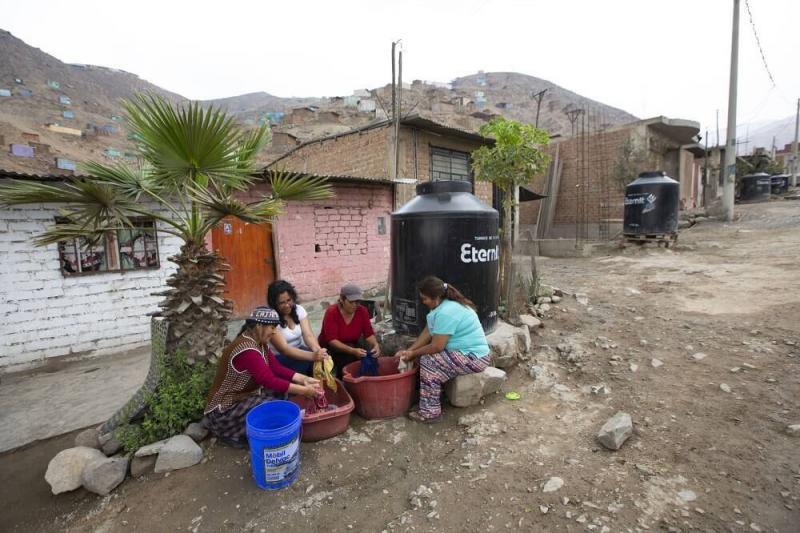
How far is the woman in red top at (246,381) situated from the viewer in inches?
112

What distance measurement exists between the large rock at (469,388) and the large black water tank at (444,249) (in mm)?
699

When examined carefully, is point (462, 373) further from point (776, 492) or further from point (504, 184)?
point (504, 184)

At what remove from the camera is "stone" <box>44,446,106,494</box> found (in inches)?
Result: 110

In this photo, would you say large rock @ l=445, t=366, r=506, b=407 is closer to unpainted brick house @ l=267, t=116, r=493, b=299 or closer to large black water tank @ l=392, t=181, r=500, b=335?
large black water tank @ l=392, t=181, r=500, b=335

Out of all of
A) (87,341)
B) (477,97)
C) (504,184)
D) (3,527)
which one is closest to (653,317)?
(504,184)

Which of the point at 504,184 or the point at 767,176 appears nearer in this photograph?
the point at 504,184

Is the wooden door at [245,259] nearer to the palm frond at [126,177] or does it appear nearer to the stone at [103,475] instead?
the palm frond at [126,177]

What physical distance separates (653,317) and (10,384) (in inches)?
333

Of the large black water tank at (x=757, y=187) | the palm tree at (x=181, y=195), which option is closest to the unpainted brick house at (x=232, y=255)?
the palm tree at (x=181, y=195)

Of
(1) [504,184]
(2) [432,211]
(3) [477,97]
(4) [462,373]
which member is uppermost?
(3) [477,97]

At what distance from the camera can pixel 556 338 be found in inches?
191

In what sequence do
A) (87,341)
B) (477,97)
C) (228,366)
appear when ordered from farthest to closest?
1. (477,97)
2. (87,341)
3. (228,366)

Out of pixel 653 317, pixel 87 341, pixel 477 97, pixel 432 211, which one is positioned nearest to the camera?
pixel 432 211

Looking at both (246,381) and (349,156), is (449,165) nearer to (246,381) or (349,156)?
(349,156)
